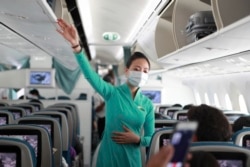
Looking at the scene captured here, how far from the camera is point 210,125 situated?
91.6 inches

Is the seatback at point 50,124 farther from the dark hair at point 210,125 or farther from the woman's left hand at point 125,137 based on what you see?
the dark hair at point 210,125

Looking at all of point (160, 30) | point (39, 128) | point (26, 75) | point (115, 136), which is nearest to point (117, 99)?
point (115, 136)

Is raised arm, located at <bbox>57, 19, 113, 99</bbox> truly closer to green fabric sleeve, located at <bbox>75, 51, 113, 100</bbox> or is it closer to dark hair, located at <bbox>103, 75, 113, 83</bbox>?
green fabric sleeve, located at <bbox>75, 51, 113, 100</bbox>

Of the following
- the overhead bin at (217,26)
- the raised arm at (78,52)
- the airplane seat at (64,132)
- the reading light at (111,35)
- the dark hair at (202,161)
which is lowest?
the airplane seat at (64,132)

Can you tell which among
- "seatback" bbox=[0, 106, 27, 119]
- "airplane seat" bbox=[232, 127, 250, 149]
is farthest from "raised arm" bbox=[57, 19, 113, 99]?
"seatback" bbox=[0, 106, 27, 119]

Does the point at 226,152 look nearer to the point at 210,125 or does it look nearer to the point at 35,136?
the point at 210,125

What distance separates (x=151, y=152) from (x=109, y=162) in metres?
0.39

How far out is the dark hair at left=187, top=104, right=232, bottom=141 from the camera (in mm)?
2320

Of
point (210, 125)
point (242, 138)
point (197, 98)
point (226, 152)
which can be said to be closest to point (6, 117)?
point (242, 138)

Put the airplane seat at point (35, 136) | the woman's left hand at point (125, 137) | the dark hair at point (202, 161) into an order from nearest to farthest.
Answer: the dark hair at point (202, 161) < the woman's left hand at point (125, 137) < the airplane seat at point (35, 136)

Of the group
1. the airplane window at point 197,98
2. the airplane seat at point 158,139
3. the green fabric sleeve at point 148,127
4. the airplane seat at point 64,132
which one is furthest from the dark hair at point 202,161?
the airplane window at point 197,98

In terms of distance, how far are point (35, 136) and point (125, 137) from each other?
1.20m

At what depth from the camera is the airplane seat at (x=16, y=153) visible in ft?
8.86

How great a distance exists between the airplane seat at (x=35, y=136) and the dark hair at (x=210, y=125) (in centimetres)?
186
